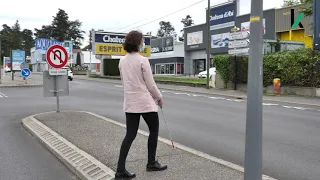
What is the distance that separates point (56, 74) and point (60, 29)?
101547 mm

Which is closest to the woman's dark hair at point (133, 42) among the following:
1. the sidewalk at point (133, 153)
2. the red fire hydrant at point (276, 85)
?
the sidewalk at point (133, 153)

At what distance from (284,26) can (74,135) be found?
32.5m

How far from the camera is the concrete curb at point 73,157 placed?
15.8 ft

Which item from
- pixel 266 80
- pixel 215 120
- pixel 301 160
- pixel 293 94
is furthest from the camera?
pixel 266 80

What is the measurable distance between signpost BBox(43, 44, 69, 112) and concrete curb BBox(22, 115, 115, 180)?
89.4 inches

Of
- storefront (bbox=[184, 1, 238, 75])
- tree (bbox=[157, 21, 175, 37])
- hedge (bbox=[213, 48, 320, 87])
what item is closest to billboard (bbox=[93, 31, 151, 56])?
storefront (bbox=[184, 1, 238, 75])

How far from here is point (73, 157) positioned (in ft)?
18.8

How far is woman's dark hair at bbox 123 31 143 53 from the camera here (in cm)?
441

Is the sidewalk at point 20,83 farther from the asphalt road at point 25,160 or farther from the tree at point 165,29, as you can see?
the tree at point 165,29

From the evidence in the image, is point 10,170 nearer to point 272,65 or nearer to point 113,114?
point 113,114

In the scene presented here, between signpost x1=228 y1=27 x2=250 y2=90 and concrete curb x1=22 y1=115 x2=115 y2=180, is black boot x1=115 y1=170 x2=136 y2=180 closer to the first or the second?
concrete curb x1=22 y1=115 x2=115 y2=180

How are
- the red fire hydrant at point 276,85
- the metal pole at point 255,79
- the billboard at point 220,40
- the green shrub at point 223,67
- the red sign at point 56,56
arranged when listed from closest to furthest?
the metal pole at point 255,79 < the red sign at point 56,56 < the red fire hydrant at point 276,85 < the green shrub at point 223,67 < the billboard at point 220,40

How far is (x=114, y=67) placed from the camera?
146 ft

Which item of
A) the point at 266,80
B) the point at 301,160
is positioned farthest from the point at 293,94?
the point at 301,160
